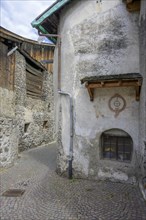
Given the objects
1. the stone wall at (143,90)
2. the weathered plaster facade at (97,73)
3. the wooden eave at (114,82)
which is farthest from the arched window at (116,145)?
the wooden eave at (114,82)

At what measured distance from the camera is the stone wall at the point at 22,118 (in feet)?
28.5

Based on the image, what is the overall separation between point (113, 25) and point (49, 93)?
32.2 feet

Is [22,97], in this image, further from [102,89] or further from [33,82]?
[102,89]

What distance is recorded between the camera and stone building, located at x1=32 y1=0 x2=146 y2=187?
6469mm

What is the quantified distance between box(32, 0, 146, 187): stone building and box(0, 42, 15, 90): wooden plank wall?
91.8 inches

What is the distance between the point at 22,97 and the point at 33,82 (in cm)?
215

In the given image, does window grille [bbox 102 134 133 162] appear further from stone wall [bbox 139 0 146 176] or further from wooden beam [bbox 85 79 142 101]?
wooden beam [bbox 85 79 142 101]

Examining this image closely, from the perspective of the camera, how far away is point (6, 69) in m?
9.14

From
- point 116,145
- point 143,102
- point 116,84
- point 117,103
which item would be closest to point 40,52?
point 117,103

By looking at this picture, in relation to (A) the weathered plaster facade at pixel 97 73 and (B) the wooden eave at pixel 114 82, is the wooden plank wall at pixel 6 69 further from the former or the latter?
(B) the wooden eave at pixel 114 82

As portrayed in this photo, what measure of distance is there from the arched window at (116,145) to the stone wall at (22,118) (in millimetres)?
3898

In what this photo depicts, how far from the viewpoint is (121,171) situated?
6.61m

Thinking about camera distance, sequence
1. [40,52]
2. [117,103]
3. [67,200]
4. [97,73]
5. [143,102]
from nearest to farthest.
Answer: [67,200] → [143,102] → [117,103] → [97,73] → [40,52]

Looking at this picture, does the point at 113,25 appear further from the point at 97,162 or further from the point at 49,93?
the point at 49,93
